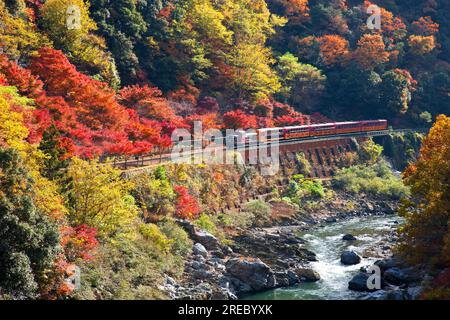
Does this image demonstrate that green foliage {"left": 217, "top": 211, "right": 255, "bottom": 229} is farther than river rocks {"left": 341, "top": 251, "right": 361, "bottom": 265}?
Yes

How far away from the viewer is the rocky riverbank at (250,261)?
3138cm

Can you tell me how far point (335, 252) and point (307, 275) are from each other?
21.9 feet

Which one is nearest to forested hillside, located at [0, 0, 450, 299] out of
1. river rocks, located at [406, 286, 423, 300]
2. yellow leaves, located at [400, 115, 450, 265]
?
yellow leaves, located at [400, 115, 450, 265]

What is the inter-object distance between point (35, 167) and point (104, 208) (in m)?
4.47

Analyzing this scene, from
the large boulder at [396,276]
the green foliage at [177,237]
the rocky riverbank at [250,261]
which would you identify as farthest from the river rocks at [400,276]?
the green foliage at [177,237]

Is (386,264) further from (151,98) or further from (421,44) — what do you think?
(421,44)

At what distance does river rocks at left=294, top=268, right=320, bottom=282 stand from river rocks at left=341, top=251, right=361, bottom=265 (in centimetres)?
343

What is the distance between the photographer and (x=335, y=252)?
4038 centimetres

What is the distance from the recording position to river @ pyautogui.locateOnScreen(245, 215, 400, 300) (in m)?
31.6

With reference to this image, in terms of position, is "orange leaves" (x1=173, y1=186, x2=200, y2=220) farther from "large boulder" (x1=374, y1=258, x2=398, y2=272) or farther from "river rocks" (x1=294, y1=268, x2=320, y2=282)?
"large boulder" (x1=374, y1=258, x2=398, y2=272)

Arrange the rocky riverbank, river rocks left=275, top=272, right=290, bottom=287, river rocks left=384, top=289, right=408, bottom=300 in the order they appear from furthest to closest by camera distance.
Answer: river rocks left=275, top=272, right=290, bottom=287
the rocky riverbank
river rocks left=384, top=289, right=408, bottom=300

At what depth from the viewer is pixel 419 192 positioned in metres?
31.4
